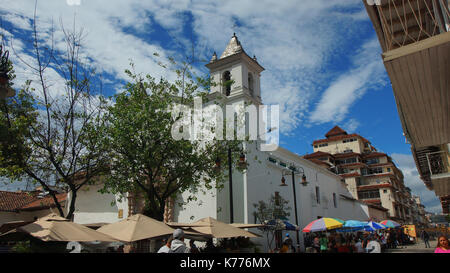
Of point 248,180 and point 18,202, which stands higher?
point 248,180

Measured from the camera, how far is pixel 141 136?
44.3 ft

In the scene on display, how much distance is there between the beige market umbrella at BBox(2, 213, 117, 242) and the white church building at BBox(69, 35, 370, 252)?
8562mm

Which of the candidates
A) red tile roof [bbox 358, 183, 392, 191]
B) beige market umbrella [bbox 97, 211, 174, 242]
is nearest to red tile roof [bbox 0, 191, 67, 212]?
beige market umbrella [bbox 97, 211, 174, 242]

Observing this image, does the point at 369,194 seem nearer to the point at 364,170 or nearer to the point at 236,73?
the point at 364,170

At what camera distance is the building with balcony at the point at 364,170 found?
5369 cm

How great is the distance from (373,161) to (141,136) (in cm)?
5703

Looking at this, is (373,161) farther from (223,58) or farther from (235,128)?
(235,128)

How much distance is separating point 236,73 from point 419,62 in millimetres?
19402

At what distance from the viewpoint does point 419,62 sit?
414 cm

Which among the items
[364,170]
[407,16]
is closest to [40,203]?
[407,16]

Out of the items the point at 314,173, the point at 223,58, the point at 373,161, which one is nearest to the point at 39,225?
the point at 223,58

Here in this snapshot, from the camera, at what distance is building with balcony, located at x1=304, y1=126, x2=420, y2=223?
5369 centimetres

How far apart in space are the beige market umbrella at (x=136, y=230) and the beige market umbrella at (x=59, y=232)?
428mm
